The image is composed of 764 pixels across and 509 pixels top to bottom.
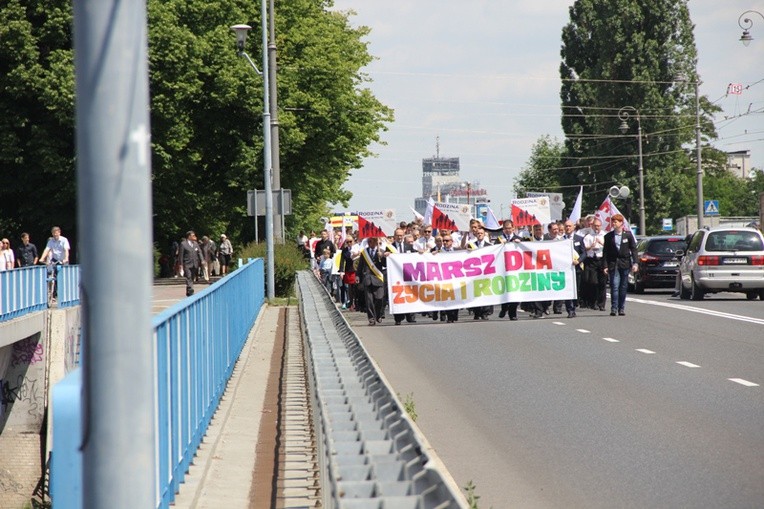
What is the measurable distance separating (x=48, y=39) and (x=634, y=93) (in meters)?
38.4

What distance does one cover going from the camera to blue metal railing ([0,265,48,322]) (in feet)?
85.4

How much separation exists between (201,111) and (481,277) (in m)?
27.4

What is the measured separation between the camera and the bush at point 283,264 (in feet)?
113

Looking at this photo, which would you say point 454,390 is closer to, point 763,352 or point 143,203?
point 763,352

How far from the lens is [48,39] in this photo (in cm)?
4612

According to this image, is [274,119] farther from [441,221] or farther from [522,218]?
[522,218]

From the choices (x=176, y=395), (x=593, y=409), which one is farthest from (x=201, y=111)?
(x=176, y=395)

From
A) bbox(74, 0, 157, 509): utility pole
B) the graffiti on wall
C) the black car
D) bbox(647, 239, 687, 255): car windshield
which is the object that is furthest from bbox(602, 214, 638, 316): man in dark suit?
bbox(74, 0, 157, 509): utility pole

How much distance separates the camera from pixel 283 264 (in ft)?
113

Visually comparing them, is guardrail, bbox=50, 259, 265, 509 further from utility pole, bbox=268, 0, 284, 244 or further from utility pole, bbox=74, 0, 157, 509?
utility pole, bbox=268, 0, 284, 244

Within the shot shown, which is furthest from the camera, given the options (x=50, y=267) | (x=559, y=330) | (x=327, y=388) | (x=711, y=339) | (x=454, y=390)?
(x=50, y=267)

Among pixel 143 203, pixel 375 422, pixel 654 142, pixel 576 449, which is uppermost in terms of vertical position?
pixel 654 142

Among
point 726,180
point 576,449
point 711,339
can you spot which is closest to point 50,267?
point 711,339

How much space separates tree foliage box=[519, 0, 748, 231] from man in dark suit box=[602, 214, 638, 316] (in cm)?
4791
